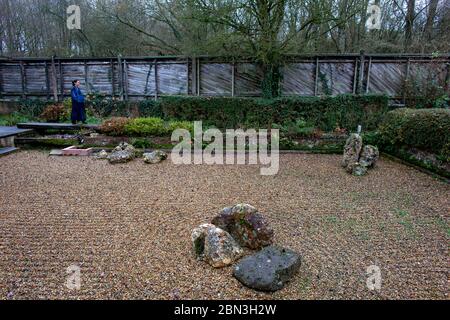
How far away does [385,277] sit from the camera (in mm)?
2615

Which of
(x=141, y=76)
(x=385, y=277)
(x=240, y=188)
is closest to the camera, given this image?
(x=385, y=277)

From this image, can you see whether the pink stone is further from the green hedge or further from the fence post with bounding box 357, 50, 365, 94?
the fence post with bounding box 357, 50, 365, 94

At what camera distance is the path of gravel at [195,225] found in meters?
2.50

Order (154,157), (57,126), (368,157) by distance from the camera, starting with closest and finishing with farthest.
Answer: (368,157), (154,157), (57,126)

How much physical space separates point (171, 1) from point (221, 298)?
13018 mm

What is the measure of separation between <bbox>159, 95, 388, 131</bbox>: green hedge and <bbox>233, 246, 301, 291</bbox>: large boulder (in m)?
5.83

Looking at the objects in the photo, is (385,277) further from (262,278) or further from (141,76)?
(141,76)

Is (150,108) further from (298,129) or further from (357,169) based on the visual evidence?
(357,169)

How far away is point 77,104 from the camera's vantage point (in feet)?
28.2

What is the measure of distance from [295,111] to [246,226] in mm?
5866

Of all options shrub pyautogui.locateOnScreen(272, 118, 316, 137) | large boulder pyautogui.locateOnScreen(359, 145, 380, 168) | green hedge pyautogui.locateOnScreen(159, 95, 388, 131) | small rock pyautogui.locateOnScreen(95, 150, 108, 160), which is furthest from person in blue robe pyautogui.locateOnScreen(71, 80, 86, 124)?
large boulder pyautogui.locateOnScreen(359, 145, 380, 168)

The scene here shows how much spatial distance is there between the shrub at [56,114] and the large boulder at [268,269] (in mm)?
9214

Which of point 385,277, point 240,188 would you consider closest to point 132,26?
point 240,188

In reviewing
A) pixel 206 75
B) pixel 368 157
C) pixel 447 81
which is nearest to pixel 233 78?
pixel 206 75
